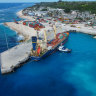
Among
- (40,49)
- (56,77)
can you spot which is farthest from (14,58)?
(56,77)

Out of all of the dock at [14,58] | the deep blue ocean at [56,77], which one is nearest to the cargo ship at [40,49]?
the deep blue ocean at [56,77]

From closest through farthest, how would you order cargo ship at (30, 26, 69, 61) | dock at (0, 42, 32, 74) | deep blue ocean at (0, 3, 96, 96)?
deep blue ocean at (0, 3, 96, 96)
dock at (0, 42, 32, 74)
cargo ship at (30, 26, 69, 61)

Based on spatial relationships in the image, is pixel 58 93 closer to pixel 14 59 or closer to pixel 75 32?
pixel 14 59

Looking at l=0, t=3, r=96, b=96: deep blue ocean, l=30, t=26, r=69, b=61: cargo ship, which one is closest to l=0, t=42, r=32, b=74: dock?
l=0, t=3, r=96, b=96: deep blue ocean

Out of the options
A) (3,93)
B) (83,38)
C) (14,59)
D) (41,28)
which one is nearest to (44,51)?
(14,59)

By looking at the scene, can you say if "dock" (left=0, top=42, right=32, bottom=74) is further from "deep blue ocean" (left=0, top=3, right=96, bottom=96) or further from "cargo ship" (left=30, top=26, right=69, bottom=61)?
"cargo ship" (left=30, top=26, right=69, bottom=61)

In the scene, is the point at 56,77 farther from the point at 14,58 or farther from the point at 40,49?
the point at 14,58
